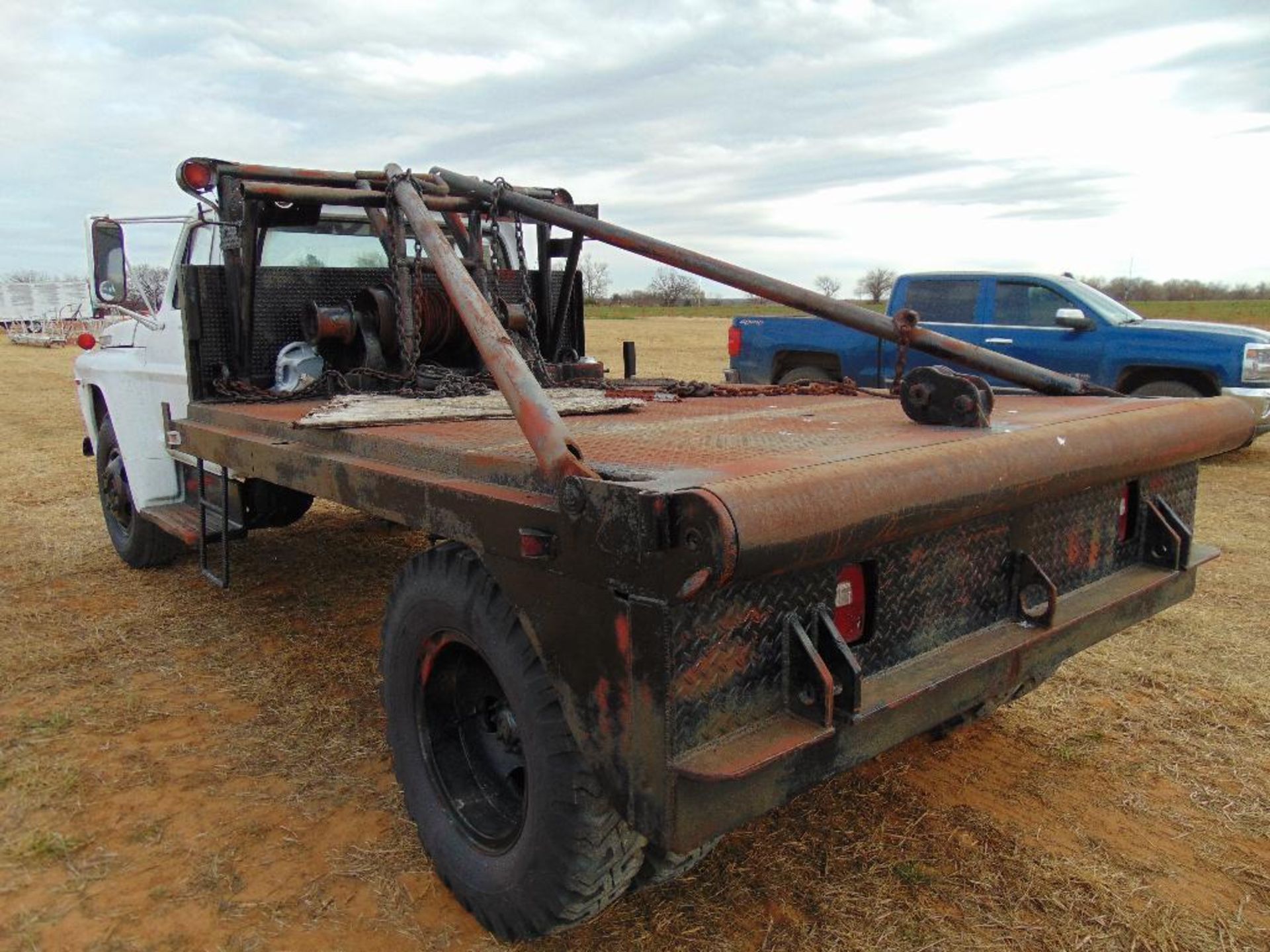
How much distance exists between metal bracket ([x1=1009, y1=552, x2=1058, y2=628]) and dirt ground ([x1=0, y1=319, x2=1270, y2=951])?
0.74 metres

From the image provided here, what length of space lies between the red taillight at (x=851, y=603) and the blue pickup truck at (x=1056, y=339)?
21.0 ft

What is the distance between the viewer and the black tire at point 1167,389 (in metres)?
8.90

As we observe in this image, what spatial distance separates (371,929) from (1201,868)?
2249 mm

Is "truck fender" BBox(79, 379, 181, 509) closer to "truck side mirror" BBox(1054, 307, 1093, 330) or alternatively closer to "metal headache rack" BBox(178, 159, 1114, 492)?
"metal headache rack" BBox(178, 159, 1114, 492)

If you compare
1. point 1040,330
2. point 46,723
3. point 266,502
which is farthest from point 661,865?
point 1040,330

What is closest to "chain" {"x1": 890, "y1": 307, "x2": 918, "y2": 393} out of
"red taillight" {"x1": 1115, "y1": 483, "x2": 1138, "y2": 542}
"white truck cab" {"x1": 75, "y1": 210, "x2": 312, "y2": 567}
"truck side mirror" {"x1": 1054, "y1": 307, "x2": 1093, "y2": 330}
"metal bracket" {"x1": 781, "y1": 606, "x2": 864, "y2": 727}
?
"red taillight" {"x1": 1115, "y1": 483, "x2": 1138, "y2": 542}

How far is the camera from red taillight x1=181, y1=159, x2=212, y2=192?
4.21 meters

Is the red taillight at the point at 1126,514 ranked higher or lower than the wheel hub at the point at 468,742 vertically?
higher

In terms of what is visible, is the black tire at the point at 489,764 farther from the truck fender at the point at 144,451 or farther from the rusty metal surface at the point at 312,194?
the truck fender at the point at 144,451

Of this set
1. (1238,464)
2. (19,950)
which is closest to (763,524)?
(19,950)

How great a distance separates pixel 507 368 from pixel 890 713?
Result: 1.16 metres

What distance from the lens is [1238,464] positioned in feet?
30.2

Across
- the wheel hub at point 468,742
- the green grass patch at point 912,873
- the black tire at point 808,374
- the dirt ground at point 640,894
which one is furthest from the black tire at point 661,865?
the black tire at point 808,374

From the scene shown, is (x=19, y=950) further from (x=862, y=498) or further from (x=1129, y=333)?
(x=1129, y=333)
